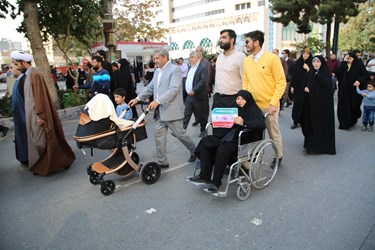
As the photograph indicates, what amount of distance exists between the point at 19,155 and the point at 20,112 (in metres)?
0.74

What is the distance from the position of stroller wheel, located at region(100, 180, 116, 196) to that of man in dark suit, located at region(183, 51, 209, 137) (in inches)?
109

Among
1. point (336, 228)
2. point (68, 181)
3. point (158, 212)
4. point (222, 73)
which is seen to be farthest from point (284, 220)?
point (68, 181)

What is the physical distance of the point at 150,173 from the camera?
407 centimetres

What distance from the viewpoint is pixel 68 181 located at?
433 centimetres

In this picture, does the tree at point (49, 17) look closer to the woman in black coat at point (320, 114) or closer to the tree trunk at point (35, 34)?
the tree trunk at point (35, 34)

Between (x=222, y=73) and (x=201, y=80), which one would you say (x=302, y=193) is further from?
(x=201, y=80)

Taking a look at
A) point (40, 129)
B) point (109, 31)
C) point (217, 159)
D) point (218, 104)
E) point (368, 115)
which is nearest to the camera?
point (217, 159)

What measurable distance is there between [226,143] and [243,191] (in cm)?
60

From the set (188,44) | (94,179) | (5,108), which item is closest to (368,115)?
(94,179)

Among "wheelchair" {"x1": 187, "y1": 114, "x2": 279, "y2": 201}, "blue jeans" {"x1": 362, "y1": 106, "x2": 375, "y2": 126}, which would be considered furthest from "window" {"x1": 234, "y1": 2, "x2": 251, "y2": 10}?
"wheelchair" {"x1": 187, "y1": 114, "x2": 279, "y2": 201}

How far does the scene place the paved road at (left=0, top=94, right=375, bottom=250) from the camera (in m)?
2.80

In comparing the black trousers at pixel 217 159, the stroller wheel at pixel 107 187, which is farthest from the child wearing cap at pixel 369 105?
the stroller wheel at pixel 107 187

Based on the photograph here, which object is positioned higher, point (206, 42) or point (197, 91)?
point (206, 42)

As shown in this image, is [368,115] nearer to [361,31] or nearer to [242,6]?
[361,31]
